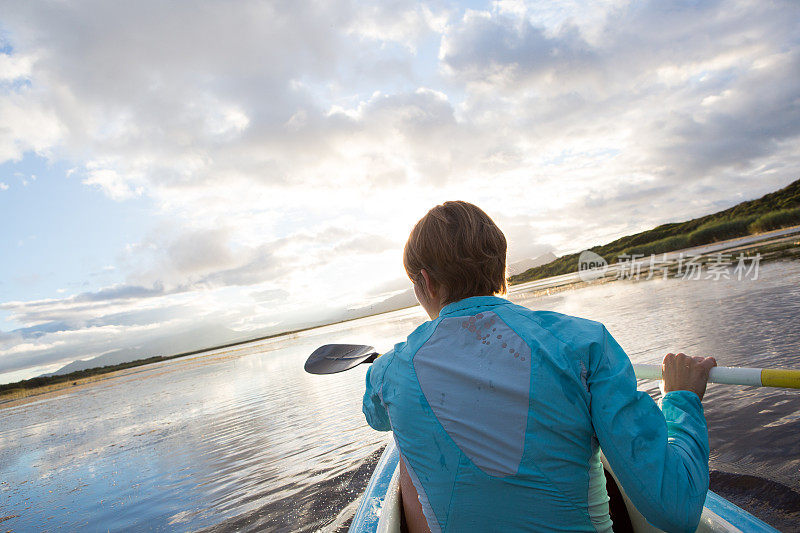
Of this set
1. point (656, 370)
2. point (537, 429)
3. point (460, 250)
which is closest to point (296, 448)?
point (656, 370)

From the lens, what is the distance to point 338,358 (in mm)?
3680

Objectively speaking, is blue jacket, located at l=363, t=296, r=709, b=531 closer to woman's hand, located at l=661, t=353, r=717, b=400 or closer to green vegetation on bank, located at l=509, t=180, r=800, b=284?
woman's hand, located at l=661, t=353, r=717, b=400

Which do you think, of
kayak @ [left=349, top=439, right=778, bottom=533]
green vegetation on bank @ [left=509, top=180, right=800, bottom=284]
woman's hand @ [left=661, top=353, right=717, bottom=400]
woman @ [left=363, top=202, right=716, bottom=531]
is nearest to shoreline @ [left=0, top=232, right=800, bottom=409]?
green vegetation on bank @ [left=509, top=180, right=800, bottom=284]

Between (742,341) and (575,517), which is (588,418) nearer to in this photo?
(575,517)

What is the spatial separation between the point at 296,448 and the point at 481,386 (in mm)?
5508

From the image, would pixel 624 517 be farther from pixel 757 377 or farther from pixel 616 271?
pixel 616 271

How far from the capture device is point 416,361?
1401 millimetres

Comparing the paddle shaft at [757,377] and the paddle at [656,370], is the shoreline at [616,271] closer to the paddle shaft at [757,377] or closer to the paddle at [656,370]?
the paddle at [656,370]

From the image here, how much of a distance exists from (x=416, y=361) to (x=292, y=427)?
6.48m

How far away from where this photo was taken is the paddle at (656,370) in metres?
1.84

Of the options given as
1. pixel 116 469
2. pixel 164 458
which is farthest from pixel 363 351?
pixel 116 469

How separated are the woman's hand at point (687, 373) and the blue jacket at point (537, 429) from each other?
7.4 inches

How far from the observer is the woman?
3.84 ft

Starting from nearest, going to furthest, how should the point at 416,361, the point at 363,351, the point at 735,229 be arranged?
the point at 416,361
the point at 363,351
the point at 735,229
